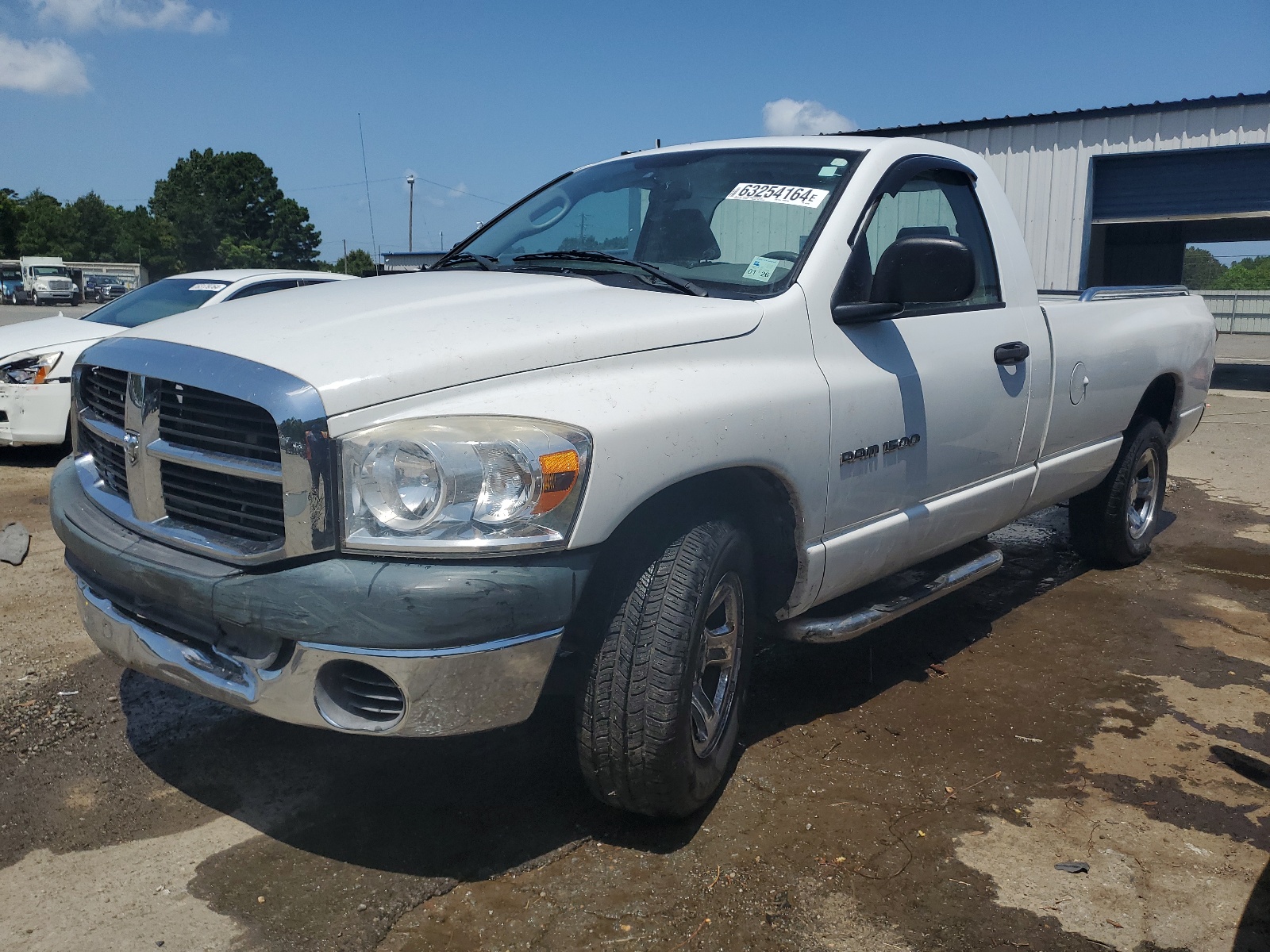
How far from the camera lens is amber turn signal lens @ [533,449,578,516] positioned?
2.25 m

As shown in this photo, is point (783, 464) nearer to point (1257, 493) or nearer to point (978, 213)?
point (978, 213)

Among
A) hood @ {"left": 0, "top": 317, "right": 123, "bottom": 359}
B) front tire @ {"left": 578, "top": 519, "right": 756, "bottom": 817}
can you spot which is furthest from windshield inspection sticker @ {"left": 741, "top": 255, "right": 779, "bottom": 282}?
hood @ {"left": 0, "top": 317, "right": 123, "bottom": 359}

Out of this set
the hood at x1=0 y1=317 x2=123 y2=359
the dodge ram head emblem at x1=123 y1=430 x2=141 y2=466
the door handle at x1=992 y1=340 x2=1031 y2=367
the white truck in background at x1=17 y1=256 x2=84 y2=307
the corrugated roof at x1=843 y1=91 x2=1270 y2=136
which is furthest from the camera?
the white truck in background at x1=17 y1=256 x2=84 y2=307

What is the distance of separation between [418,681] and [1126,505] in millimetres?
4258

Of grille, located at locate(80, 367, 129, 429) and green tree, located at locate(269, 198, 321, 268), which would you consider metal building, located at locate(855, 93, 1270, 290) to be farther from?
green tree, located at locate(269, 198, 321, 268)

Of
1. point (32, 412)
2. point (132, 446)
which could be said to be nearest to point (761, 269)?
point (132, 446)

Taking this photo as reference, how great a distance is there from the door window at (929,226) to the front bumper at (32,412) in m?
5.99

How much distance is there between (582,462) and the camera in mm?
2297

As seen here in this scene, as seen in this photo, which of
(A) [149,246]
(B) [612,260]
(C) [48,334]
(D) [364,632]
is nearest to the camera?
(D) [364,632]

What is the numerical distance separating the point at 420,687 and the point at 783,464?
115 cm

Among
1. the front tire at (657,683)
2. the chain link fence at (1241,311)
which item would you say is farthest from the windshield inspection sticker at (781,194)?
the chain link fence at (1241,311)

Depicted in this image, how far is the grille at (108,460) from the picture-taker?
2.74 meters

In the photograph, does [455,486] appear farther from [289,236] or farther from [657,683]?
[289,236]

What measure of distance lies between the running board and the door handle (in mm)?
770
